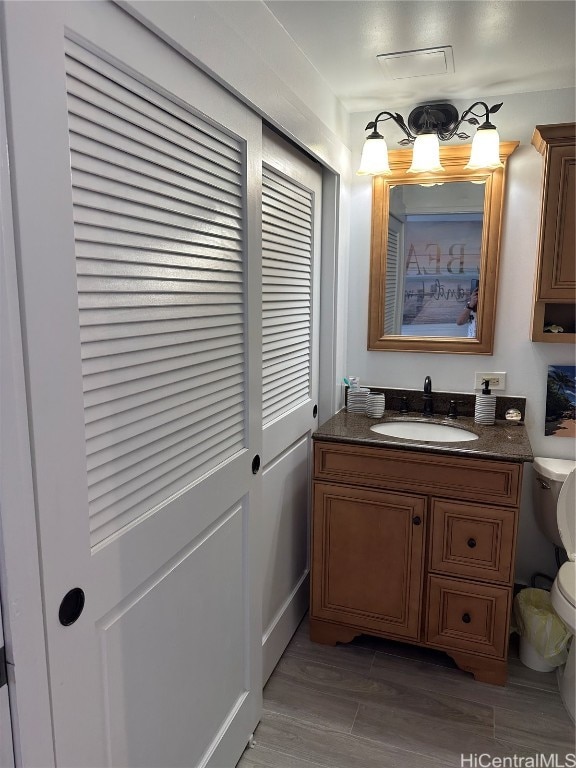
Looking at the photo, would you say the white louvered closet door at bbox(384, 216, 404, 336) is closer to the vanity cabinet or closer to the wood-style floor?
the vanity cabinet

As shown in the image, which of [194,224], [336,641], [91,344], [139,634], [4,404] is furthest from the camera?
[336,641]

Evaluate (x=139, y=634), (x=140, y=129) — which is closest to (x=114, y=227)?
(x=140, y=129)

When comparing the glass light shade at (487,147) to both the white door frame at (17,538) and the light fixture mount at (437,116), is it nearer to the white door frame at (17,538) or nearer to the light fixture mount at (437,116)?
the light fixture mount at (437,116)

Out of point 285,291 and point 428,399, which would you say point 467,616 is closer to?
point 428,399

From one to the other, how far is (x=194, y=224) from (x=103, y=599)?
82cm

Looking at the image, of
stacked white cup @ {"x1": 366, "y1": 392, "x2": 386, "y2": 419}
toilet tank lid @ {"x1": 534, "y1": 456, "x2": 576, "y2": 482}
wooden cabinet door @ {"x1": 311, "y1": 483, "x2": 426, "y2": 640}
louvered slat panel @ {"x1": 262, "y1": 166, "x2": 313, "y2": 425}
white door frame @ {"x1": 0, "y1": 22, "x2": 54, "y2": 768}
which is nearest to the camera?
white door frame @ {"x1": 0, "y1": 22, "x2": 54, "y2": 768}

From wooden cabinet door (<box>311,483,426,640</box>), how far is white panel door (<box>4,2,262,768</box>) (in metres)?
0.61

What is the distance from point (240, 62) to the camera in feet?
4.49

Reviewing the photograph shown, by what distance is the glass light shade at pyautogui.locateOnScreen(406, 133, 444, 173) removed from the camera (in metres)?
2.23

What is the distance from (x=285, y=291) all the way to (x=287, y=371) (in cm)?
30

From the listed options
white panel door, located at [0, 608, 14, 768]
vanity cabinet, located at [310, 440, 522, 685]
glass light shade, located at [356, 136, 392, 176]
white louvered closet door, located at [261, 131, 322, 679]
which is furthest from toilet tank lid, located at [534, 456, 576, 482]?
white panel door, located at [0, 608, 14, 768]

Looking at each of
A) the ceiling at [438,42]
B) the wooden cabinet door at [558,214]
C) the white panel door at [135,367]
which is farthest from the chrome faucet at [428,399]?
the ceiling at [438,42]

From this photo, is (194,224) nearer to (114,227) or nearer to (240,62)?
(114,227)

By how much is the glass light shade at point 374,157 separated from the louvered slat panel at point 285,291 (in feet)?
0.90
